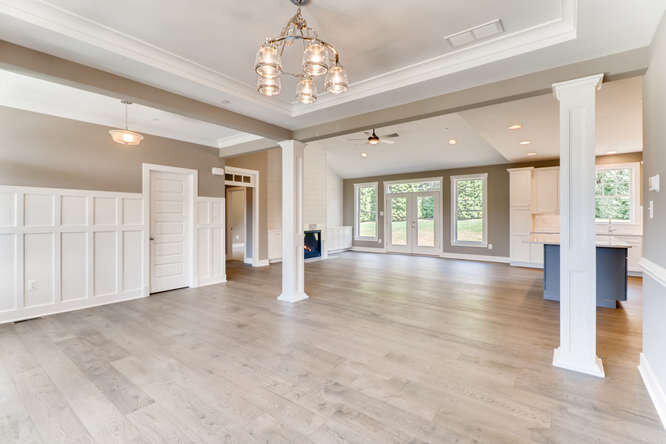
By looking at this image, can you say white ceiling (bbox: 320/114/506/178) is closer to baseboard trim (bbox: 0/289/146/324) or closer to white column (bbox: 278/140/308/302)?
white column (bbox: 278/140/308/302)

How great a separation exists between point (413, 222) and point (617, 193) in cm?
487

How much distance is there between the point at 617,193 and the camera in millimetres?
6695

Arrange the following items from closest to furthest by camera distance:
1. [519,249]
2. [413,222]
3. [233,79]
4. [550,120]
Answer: [233,79] < [550,120] < [519,249] < [413,222]

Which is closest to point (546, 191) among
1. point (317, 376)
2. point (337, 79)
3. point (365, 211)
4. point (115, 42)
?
point (365, 211)

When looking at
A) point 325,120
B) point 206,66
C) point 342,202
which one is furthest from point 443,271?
point 206,66

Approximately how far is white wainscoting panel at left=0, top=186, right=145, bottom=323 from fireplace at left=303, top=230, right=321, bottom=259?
182 inches

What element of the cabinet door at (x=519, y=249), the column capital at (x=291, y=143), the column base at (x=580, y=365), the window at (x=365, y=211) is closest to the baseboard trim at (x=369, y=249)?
the window at (x=365, y=211)

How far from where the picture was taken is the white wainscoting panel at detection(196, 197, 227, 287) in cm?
561

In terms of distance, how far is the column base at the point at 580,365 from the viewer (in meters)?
2.36

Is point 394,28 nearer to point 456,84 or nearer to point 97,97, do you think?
point 456,84

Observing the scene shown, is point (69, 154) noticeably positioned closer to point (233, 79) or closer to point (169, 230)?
point (169, 230)

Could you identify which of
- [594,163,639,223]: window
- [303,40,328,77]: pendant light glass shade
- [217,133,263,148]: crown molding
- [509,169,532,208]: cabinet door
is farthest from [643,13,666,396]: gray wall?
[509,169,532,208]: cabinet door

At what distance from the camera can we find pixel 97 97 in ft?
11.9

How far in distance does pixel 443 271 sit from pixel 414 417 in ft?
17.6
